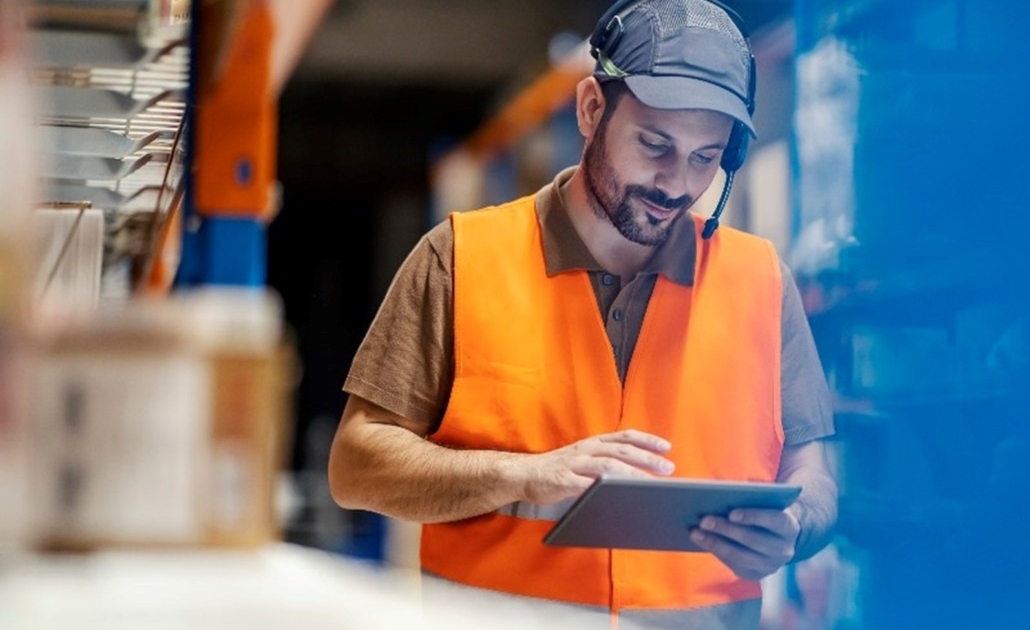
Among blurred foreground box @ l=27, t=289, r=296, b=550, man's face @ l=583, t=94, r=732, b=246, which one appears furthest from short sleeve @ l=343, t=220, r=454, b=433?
blurred foreground box @ l=27, t=289, r=296, b=550

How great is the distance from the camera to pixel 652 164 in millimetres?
2219

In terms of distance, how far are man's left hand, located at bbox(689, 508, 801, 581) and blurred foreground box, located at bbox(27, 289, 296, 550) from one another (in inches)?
39.5

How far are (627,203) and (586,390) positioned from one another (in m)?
0.33

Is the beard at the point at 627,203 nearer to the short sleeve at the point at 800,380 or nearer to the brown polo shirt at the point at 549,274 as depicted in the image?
the brown polo shirt at the point at 549,274

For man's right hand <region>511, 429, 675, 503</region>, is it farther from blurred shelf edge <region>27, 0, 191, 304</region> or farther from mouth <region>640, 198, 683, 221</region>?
blurred shelf edge <region>27, 0, 191, 304</region>

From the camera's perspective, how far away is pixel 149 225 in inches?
92.9

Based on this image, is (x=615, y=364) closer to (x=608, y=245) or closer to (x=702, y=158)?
(x=608, y=245)

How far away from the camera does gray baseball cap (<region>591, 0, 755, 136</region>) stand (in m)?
2.20

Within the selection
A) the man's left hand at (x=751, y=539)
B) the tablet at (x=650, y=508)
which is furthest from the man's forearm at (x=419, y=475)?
the man's left hand at (x=751, y=539)

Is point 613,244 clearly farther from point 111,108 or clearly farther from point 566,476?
point 111,108

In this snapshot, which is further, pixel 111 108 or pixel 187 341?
pixel 111 108

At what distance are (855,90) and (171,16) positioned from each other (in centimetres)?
125

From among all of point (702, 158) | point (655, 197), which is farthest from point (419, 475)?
point (702, 158)

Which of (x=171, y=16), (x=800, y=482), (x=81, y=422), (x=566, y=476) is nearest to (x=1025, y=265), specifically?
(x=800, y=482)
